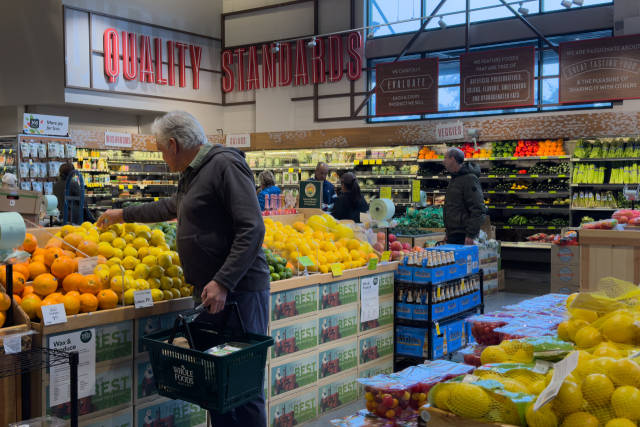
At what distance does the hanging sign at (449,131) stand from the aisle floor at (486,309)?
3.53 meters

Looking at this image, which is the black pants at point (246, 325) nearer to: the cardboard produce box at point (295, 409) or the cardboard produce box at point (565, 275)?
the cardboard produce box at point (295, 409)

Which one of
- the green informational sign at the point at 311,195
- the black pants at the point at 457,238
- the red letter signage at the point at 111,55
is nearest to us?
the green informational sign at the point at 311,195

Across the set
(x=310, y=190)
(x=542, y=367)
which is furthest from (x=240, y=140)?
(x=542, y=367)

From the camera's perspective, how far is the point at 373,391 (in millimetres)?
2119

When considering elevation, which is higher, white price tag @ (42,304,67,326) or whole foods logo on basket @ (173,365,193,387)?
white price tag @ (42,304,67,326)

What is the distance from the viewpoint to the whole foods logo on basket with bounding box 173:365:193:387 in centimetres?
214

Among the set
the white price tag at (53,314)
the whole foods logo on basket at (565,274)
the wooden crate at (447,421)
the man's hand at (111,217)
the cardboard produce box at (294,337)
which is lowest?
the whole foods logo on basket at (565,274)

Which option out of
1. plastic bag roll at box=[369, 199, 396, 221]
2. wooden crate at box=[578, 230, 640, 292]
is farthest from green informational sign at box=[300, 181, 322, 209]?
wooden crate at box=[578, 230, 640, 292]

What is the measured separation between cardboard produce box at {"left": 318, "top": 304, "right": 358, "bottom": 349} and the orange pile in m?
6.84

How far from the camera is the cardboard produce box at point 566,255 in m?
6.92

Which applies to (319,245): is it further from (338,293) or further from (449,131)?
(449,131)

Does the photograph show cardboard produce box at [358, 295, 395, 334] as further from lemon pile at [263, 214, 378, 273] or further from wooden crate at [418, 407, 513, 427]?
wooden crate at [418, 407, 513, 427]

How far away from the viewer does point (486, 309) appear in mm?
6656

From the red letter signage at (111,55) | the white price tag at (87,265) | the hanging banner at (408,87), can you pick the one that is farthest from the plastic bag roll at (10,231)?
the red letter signage at (111,55)
